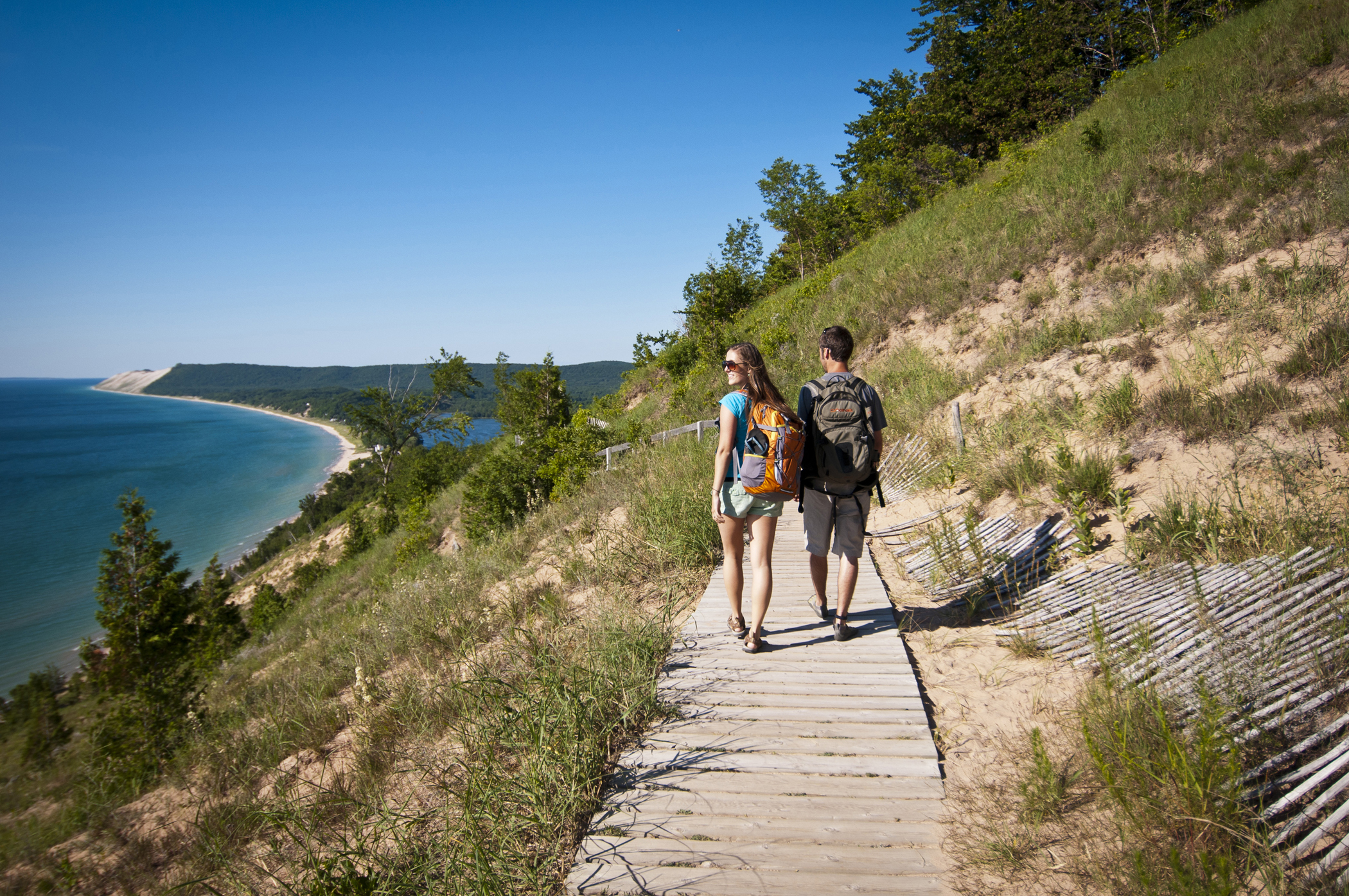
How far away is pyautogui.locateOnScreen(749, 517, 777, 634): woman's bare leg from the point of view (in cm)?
364

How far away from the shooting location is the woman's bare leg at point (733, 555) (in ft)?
12.4

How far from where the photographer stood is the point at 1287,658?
2.60m

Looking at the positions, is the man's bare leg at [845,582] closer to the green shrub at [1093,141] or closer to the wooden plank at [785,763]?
the wooden plank at [785,763]

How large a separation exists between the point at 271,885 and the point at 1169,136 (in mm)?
15259

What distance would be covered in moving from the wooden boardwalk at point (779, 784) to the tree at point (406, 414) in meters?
43.3

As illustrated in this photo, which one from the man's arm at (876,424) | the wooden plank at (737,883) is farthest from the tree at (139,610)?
the man's arm at (876,424)

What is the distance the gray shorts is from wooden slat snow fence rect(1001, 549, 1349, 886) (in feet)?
4.21

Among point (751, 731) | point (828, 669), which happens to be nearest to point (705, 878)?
point (751, 731)

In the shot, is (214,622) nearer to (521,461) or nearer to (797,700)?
(521,461)

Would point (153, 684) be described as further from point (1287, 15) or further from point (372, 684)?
point (1287, 15)

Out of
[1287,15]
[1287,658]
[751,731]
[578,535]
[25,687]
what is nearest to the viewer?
[1287,658]

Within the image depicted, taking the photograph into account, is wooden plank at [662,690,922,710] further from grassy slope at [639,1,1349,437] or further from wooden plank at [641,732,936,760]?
grassy slope at [639,1,1349,437]

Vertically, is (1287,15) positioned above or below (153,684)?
above

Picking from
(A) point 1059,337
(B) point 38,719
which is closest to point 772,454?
(A) point 1059,337
